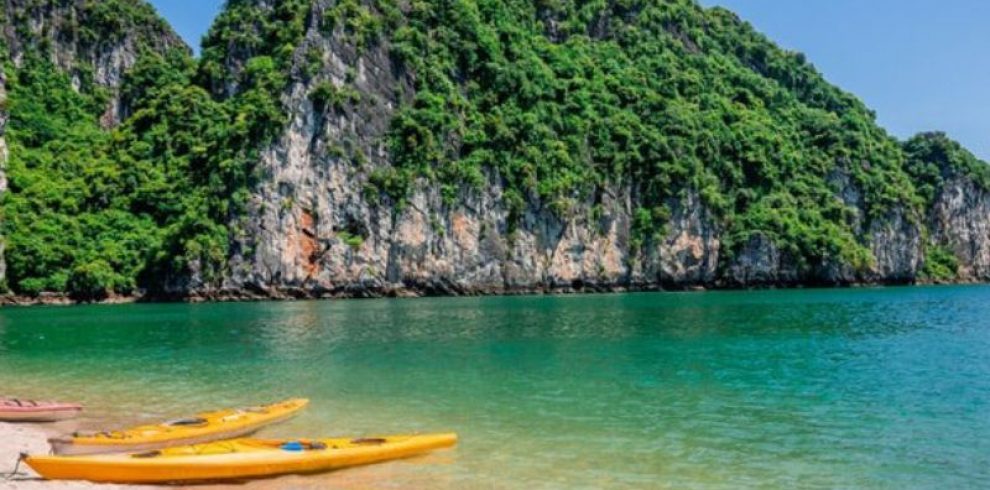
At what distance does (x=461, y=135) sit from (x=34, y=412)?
78.7m

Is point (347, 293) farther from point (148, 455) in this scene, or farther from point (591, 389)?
point (148, 455)

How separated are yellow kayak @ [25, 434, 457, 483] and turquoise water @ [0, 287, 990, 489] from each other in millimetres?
368

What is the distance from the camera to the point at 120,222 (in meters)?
88.8

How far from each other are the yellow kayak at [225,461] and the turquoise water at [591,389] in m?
0.37

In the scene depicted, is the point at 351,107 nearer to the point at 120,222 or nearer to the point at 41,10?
the point at 120,222

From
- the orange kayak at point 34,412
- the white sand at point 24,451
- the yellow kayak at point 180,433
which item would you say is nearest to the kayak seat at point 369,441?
the yellow kayak at point 180,433

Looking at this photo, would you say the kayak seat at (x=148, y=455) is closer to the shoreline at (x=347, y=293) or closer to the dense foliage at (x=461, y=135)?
the shoreline at (x=347, y=293)

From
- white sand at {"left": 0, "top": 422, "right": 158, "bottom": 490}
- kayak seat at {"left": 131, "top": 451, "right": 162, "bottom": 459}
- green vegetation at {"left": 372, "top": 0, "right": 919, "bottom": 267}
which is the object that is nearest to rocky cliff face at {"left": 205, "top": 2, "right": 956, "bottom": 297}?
green vegetation at {"left": 372, "top": 0, "right": 919, "bottom": 267}

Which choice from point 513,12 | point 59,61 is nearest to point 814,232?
point 513,12

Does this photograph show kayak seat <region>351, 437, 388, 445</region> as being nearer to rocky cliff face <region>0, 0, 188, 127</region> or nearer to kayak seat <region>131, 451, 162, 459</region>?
Answer: kayak seat <region>131, 451, 162, 459</region>

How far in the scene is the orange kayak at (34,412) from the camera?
61.9 ft

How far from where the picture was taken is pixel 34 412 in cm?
1894

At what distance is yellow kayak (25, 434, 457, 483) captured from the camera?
43.9 ft

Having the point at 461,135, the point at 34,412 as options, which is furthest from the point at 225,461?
the point at 461,135
